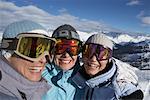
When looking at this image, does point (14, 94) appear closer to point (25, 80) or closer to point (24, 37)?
point (25, 80)

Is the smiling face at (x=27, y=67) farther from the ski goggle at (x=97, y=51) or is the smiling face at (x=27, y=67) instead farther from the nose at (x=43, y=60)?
the ski goggle at (x=97, y=51)

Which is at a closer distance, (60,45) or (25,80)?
(25,80)

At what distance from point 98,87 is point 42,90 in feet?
2.52

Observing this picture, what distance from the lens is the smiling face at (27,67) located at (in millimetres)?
1735

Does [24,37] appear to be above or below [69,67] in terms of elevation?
above

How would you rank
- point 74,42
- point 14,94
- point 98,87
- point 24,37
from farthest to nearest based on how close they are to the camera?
1. point 74,42
2. point 98,87
3. point 24,37
4. point 14,94

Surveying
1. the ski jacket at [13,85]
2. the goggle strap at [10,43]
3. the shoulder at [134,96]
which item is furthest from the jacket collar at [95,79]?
the goggle strap at [10,43]

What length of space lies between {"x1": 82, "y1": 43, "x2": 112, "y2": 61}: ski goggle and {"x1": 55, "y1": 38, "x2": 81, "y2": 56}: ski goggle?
0.11m

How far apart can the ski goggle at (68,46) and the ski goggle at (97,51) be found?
0.11 meters

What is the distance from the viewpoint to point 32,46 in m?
1.89

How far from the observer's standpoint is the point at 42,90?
185 centimetres

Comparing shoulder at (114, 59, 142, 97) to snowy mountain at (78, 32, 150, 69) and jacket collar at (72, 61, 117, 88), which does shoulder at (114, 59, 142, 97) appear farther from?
snowy mountain at (78, 32, 150, 69)

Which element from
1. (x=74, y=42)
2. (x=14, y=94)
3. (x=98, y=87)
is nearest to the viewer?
(x=14, y=94)

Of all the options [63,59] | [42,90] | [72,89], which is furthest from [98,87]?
[42,90]
